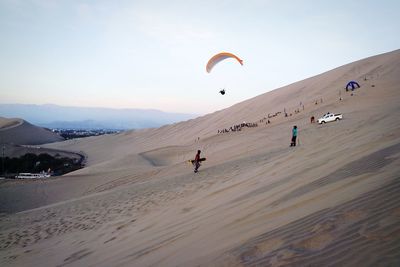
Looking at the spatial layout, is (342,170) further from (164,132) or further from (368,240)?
(164,132)

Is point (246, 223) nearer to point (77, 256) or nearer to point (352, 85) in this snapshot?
point (77, 256)

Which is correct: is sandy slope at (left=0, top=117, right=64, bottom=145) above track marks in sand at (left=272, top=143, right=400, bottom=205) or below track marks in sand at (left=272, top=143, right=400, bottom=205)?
above

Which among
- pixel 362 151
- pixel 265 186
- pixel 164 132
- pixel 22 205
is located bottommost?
pixel 22 205

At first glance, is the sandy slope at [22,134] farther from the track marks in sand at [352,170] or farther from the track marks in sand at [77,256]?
the track marks in sand at [352,170]

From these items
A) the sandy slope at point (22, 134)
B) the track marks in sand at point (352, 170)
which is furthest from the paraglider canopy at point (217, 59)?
the sandy slope at point (22, 134)

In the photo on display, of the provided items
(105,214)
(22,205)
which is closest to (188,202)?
(105,214)

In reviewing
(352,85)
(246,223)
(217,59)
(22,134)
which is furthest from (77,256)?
(22,134)

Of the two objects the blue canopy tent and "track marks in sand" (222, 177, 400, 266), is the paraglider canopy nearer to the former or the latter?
"track marks in sand" (222, 177, 400, 266)

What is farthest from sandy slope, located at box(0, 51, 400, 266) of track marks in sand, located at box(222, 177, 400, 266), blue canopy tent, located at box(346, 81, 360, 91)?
blue canopy tent, located at box(346, 81, 360, 91)
